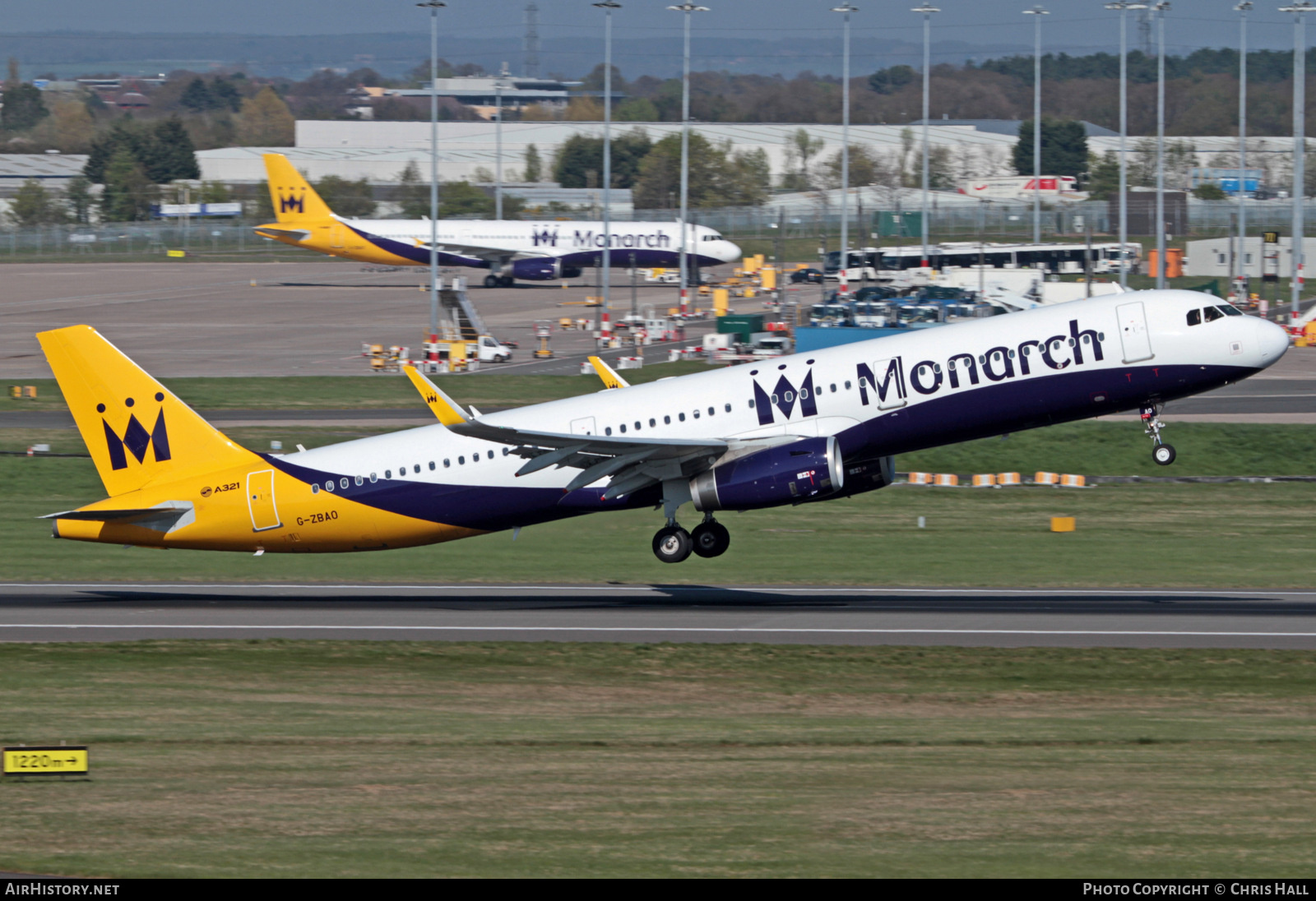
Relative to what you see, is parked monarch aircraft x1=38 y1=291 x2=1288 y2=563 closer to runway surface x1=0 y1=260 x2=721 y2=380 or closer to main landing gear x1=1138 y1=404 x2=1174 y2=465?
main landing gear x1=1138 y1=404 x2=1174 y2=465

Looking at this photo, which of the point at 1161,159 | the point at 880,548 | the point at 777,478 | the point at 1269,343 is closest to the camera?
the point at 1269,343

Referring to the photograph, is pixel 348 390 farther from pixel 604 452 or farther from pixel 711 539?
pixel 604 452

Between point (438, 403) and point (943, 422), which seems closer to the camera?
point (438, 403)

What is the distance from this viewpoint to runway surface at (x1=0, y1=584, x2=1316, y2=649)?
1420 inches

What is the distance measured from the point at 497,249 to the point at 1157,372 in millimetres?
115580

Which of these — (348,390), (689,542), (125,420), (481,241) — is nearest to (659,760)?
(689,542)

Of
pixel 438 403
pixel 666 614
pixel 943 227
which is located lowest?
pixel 666 614

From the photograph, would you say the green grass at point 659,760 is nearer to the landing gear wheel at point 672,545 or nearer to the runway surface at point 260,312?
the landing gear wheel at point 672,545

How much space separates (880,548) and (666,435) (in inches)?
531

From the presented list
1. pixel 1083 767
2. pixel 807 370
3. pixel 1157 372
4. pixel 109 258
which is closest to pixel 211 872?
pixel 1083 767

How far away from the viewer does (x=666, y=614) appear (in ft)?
130

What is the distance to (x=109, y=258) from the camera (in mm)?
186625

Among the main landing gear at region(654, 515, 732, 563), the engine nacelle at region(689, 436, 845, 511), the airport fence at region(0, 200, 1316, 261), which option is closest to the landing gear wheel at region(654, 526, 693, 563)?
the main landing gear at region(654, 515, 732, 563)

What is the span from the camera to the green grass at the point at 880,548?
4619 centimetres
